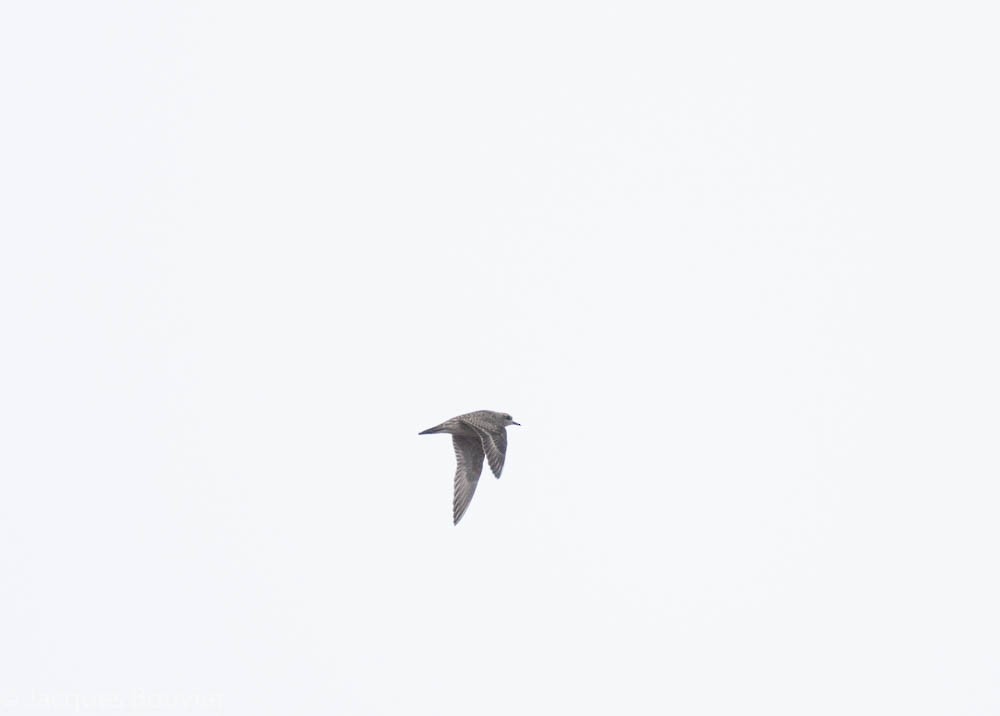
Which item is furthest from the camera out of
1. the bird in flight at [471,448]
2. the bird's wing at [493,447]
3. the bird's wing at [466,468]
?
the bird's wing at [493,447]

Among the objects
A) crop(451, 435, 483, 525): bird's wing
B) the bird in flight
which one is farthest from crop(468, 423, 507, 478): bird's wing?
crop(451, 435, 483, 525): bird's wing

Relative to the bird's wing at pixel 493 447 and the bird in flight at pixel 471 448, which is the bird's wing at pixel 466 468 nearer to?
the bird in flight at pixel 471 448

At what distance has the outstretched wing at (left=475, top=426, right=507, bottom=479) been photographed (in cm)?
2780

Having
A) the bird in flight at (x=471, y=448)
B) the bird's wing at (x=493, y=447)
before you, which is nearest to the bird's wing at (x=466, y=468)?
the bird in flight at (x=471, y=448)

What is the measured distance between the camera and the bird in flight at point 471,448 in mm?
27672

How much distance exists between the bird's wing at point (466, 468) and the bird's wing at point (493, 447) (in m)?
0.42

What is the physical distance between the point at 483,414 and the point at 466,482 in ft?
7.07

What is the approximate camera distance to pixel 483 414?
2925 centimetres

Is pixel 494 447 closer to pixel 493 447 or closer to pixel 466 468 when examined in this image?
→ pixel 493 447

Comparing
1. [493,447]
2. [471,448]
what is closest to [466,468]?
[471,448]

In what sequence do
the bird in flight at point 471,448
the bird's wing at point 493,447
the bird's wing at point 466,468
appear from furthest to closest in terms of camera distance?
the bird's wing at point 493,447 < the bird in flight at point 471,448 < the bird's wing at point 466,468

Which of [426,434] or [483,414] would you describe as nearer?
[426,434]

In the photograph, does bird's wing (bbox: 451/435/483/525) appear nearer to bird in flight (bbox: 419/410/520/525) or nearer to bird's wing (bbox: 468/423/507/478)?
bird in flight (bbox: 419/410/520/525)

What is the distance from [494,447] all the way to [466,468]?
0.88 m
